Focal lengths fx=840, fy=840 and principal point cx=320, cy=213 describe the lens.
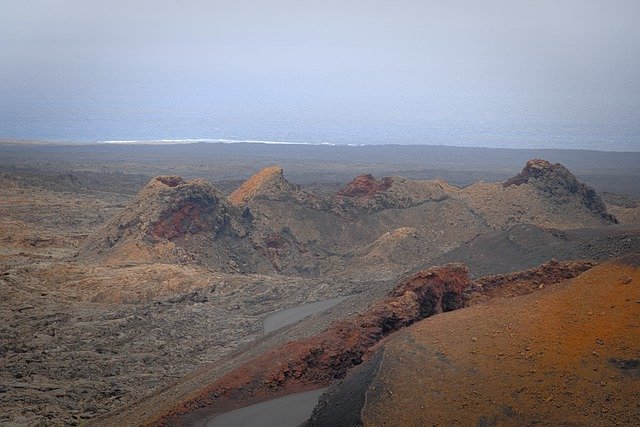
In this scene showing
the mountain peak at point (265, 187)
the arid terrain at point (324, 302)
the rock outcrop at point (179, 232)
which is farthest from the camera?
the mountain peak at point (265, 187)

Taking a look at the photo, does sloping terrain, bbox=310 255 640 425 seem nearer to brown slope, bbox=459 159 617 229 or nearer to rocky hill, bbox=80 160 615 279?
rocky hill, bbox=80 160 615 279

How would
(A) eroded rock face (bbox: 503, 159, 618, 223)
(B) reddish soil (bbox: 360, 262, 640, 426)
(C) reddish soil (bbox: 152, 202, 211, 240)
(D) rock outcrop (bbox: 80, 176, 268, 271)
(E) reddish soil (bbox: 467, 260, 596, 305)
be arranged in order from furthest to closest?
(A) eroded rock face (bbox: 503, 159, 618, 223), (C) reddish soil (bbox: 152, 202, 211, 240), (D) rock outcrop (bbox: 80, 176, 268, 271), (E) reddish soil (bbox: 467, 260, 596, 305), (B) reddish soil (bbox: 360, 262, 640, 426)

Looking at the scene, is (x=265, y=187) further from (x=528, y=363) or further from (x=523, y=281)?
(x=528, y=363)

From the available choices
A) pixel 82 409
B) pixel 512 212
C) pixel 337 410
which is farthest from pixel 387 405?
pixel 512 212

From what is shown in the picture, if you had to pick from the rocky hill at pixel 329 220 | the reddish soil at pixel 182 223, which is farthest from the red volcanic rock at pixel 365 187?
the reddish soil at pixel 182 223

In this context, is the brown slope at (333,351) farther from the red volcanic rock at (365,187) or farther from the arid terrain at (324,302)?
the red volcanic rock at (365,187)

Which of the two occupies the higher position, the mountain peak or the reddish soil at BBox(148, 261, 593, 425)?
the mountain peak

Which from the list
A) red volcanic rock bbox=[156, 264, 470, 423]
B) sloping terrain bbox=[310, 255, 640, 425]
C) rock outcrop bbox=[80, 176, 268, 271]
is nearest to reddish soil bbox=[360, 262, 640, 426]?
Result: sloping terrain bbox=[310, 255, 640, 425]
